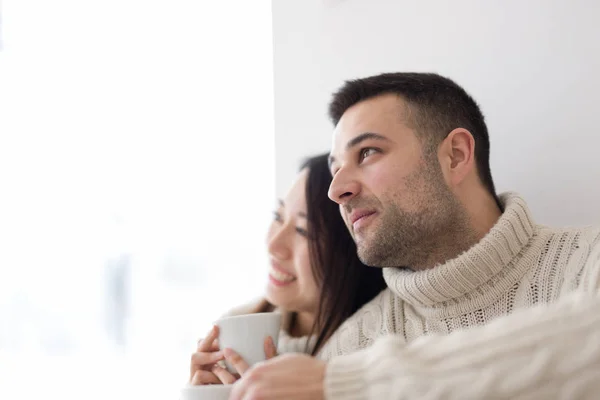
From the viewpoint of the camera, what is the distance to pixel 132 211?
5.02ft

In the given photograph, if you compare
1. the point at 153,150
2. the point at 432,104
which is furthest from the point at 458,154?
the point at 153,150

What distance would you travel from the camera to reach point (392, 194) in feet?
3.12

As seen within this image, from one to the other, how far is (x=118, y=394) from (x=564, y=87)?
4.02 feet

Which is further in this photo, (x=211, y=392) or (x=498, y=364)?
(x=211, y=392)

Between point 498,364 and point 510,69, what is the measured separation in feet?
2.65

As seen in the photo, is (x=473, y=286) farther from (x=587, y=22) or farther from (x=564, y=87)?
(x=587, y=22)

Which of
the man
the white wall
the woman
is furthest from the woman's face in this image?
the white wall

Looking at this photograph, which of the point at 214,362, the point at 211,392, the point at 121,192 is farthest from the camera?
the point at 121,192

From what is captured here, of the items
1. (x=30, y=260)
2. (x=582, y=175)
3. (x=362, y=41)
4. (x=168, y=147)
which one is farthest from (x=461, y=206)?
(x=30, y=260)

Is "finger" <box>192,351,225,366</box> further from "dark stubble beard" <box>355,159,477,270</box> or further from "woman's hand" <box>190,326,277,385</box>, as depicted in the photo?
"dark stubble beard" <box>355,159,477,270</box>

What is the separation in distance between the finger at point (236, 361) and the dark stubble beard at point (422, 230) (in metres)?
0.26

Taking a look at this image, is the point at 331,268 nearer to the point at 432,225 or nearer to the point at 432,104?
the point at 432,225

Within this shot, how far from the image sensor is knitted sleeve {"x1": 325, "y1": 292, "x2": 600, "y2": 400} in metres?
0.51

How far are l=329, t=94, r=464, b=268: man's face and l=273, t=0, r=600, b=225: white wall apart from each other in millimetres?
267
